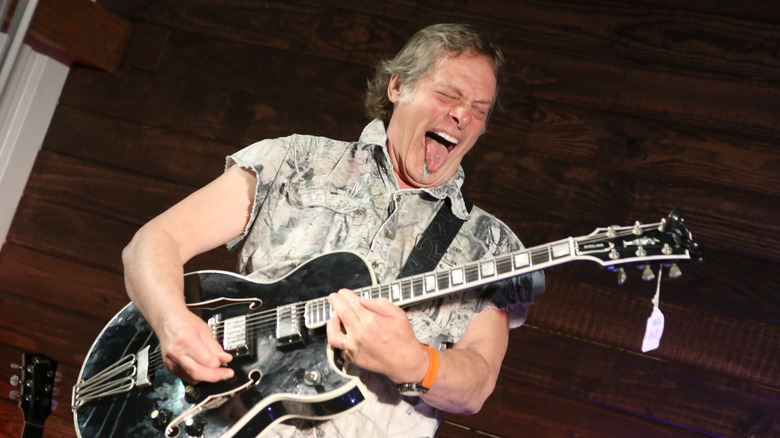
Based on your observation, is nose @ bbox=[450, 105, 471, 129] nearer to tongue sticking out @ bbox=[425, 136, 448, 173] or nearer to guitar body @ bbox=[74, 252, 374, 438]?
tongue sticking out @ bbox=[425, 136, 448, 173]

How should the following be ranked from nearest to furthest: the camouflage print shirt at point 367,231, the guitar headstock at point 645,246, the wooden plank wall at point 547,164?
the guitar headstock at point 645,246
the camouflage print shirt at point 367,231
the wooden plank wall at point 547,164

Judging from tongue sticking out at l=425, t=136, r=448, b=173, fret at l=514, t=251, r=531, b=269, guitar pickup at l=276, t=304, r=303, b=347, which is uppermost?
tongue sticking out at l=425, t=136, r=448, b=173

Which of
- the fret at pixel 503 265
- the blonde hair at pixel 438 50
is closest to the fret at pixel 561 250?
the fret at pixel 503 265

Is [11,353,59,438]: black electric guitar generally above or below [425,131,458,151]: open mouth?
below

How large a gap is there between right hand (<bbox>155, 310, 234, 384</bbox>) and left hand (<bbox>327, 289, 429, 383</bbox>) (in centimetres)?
29

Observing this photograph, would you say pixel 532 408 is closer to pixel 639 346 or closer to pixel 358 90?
pixel 639 346

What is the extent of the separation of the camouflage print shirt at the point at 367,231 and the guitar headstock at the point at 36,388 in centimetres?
76

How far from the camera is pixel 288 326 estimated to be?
1788 millimetres

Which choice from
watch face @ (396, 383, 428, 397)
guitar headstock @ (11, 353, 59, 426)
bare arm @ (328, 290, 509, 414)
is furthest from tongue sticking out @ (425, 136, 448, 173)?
guitar headstock @ (11, 353, 59, 426)

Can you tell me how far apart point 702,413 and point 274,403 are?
1.55 meters

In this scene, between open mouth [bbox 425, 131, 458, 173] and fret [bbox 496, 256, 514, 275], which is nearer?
fret [bbox 496, 256, 514, 275]

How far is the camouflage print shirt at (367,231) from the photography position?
1911 mm

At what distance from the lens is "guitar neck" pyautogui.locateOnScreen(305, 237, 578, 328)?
1.71 m

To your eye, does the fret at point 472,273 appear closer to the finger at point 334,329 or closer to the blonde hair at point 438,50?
the finger at point 334,329
